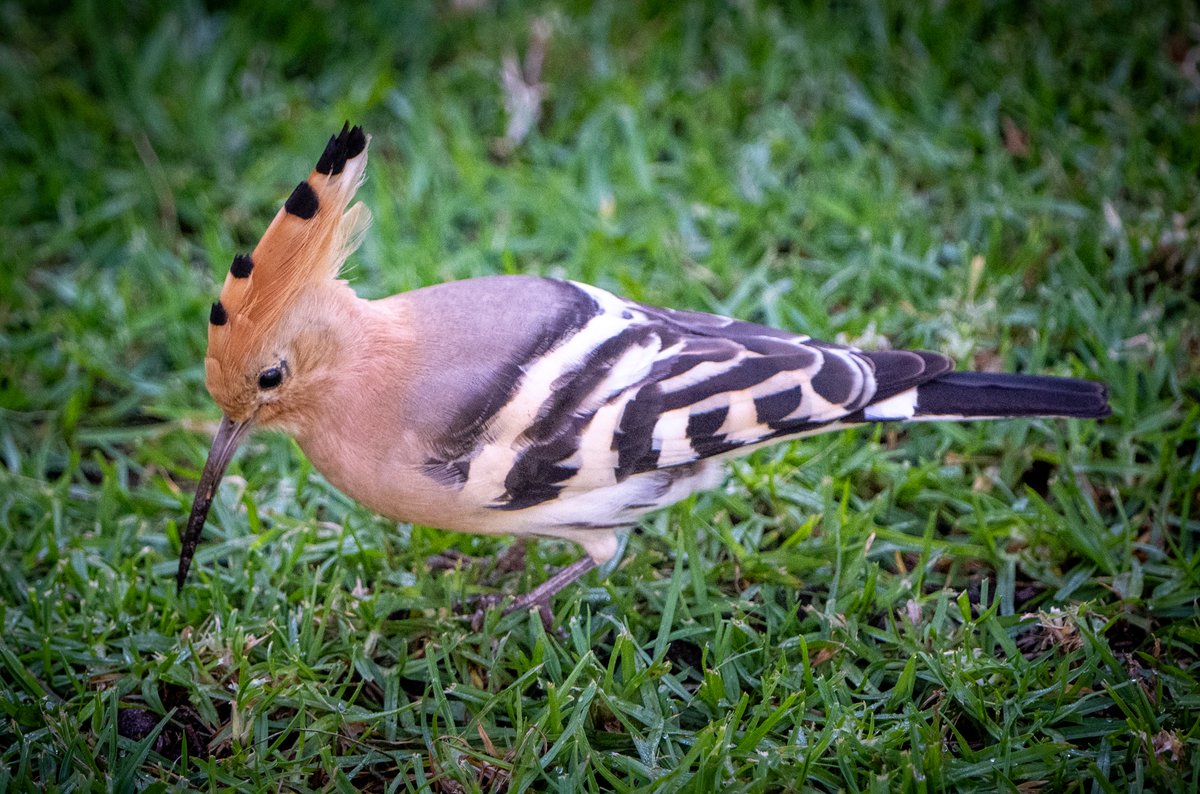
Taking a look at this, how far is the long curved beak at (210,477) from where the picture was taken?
110 inches

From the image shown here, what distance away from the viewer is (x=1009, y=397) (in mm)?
2746

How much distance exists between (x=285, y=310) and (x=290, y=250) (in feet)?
0.51

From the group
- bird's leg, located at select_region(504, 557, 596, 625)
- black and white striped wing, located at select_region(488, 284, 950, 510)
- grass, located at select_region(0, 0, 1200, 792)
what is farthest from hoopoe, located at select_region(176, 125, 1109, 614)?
grass, located at select_region(0, 0, 1200, 792)

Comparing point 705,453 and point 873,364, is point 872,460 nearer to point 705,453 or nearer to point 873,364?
point 873,364

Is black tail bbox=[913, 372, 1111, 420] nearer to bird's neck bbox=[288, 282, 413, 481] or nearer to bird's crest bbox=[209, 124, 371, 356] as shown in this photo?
bird's neck bbox=[288, 282, 413, 481]

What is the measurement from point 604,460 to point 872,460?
1008 mm

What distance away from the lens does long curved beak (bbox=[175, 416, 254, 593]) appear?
279cm

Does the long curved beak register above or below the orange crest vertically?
below

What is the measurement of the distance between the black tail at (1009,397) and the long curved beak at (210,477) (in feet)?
5.70

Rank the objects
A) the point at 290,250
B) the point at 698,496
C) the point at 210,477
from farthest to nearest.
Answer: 1. the point at 698,496
2. the point at 210,477
3. the point at 290,250

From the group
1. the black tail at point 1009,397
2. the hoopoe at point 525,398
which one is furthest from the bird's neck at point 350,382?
the black tail at point 1009,397

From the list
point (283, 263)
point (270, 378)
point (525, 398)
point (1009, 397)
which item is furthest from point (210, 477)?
point (1009, 397)

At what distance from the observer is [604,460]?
2.71 meters

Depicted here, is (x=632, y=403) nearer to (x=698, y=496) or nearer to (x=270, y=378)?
(x=698, y=496)
